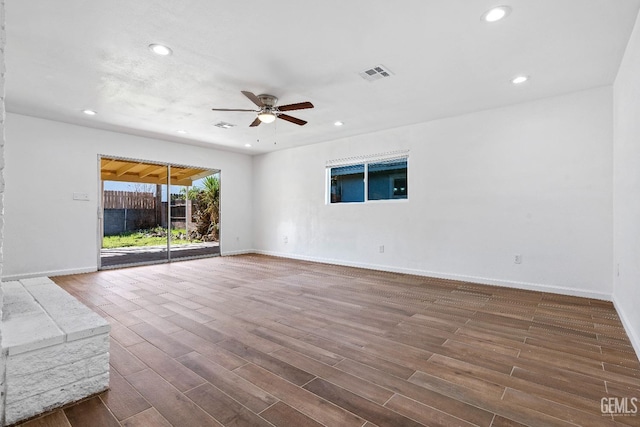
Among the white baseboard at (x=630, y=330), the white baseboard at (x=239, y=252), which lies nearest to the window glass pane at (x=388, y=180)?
the white baseboard at (x=630, y=330)

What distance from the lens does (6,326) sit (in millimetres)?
1703

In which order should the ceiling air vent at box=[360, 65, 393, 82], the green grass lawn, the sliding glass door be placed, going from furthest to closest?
1. the green grass lawn
2. the sliding glass door
3. the ceiling air vent at box=[360, 65, 393, 82]

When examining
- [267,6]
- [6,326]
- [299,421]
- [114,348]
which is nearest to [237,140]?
[267,6]

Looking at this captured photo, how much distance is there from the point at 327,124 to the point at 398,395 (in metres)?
4.42

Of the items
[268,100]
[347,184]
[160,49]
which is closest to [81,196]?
[160,49]

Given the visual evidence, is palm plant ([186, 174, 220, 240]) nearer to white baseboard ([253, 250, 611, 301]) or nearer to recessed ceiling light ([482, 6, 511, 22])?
white baseboard ([253, 250, 611, 301])

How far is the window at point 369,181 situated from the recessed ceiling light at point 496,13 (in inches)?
122

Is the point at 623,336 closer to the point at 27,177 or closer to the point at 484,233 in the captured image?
the point at 484,233

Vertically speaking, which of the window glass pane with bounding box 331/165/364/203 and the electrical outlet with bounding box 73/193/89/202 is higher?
the window glass pane with bounding box 331/165/364/203

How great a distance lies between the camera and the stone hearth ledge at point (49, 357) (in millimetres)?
1544

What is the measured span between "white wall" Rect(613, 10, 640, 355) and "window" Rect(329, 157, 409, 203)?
2.76m

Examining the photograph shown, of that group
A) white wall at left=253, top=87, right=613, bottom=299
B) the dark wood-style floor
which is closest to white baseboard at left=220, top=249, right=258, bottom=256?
white wall at left=253, top=87, right=613, bottom=299

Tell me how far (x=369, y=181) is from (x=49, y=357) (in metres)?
5.21

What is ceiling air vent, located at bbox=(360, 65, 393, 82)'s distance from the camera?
329cm
